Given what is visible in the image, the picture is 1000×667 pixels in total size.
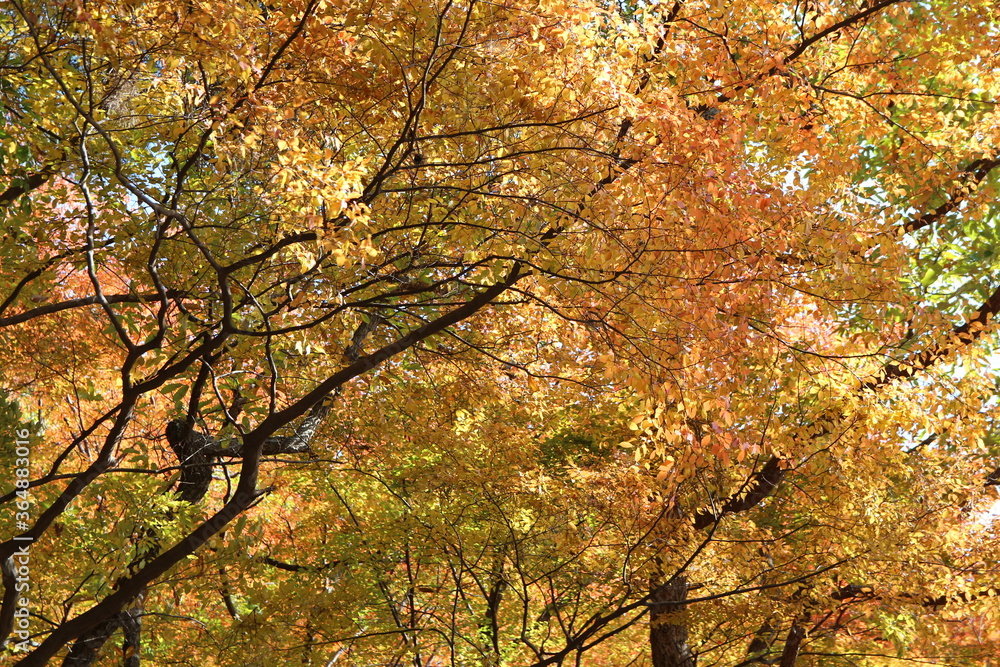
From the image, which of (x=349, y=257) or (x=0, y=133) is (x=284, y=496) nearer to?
(x=0, y=133)

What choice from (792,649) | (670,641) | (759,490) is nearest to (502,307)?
(759,490)

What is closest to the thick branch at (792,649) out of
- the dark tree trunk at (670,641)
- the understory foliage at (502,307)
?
the understory foliage at (502,307)

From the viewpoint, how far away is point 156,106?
569cm

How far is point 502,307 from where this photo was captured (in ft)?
29.0

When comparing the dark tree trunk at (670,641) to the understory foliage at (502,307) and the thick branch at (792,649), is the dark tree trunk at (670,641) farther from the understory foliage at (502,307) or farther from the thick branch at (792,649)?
the thick branch at (792,649)

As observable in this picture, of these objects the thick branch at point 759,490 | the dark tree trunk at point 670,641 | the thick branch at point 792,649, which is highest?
the thick branch at point 759,490

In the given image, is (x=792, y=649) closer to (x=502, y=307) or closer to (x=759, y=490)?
(x=759, y=490)

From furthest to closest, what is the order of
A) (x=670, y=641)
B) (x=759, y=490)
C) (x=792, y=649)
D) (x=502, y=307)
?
1. (x=670, y=641)
2. (x=792, y=649)
3. (x=759, y=490)
4. (x=502, y=307)

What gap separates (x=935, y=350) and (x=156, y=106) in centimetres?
632

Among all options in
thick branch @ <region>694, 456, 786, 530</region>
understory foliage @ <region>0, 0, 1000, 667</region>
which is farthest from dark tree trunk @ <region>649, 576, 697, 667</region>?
thick branch @ <region>694, 456, 786, 530</region>

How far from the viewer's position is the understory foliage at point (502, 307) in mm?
4629

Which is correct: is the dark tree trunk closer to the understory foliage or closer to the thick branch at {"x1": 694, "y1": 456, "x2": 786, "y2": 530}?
the understory foliage

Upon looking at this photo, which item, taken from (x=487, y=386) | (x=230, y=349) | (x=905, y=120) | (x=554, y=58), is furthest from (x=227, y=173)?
(x=905, y=120)

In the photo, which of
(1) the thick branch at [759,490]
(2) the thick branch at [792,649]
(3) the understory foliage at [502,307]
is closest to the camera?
(3) the understory foliage at [502,307]
